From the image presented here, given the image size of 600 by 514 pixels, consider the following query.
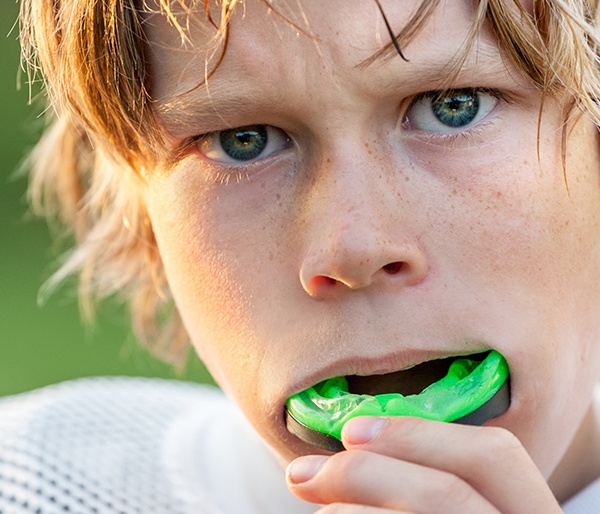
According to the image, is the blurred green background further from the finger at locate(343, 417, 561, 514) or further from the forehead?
the finger at locate(343, 417, 561, 514)

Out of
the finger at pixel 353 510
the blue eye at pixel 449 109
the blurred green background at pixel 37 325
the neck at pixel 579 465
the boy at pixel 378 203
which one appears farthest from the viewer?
the blurred green background at pixel 37 325

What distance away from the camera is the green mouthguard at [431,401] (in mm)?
1041

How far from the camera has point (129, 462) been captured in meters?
1.52

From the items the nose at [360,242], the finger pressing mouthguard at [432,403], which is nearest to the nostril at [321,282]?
the nose at [360,242]

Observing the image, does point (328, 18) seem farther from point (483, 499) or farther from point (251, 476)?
point (251, 476)

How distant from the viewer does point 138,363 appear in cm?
421

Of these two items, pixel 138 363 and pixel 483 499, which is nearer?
pixel 483 499

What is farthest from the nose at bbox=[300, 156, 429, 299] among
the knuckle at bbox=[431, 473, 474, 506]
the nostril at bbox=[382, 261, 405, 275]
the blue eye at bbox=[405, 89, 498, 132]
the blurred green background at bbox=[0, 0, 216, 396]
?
the blurred green background at bbox=[0, 0, 216, 396]

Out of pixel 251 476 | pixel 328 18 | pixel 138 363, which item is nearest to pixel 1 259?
pixel 138 363

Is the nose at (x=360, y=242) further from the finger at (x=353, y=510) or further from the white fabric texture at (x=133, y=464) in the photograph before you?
the white fabric texture at (x=133, y=464)

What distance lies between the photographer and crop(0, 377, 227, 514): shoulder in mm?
1390

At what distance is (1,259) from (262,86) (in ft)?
14.4

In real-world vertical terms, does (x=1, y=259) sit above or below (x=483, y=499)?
above

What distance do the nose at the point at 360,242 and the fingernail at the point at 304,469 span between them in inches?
7.4
